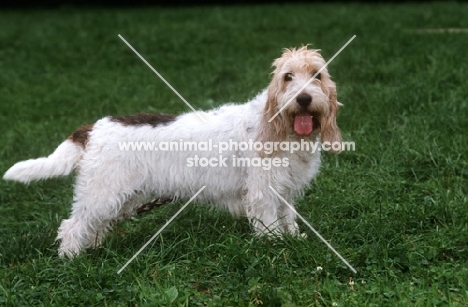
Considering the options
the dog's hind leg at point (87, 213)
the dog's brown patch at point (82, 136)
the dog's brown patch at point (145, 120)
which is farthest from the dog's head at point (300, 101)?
the dog's brown patch at point (82, 136)

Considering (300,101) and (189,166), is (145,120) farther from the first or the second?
(300,101)

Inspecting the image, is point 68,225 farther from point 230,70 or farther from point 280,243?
point 230,70

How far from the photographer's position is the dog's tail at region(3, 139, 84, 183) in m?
4.80

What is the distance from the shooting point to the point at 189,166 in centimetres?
489

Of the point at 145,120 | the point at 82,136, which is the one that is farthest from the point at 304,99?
the point at 82,136

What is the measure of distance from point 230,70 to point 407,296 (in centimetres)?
613

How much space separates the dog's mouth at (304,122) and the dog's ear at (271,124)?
0.29 feet

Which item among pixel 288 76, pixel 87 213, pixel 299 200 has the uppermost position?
pixel 288 76

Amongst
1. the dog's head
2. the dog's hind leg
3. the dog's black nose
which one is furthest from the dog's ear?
the dog's hind leg

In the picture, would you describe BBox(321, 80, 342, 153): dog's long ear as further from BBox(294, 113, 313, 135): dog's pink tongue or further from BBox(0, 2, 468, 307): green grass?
BBox(0, 2, 468, 307): green grass

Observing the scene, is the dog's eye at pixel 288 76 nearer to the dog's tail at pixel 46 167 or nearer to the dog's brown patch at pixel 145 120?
the dog's brown patch at pixel 145 120

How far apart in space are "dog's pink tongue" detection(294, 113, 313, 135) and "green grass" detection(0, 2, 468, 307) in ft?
2.39

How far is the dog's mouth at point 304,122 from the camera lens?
4551 millimetres

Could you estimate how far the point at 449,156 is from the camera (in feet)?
19.0
